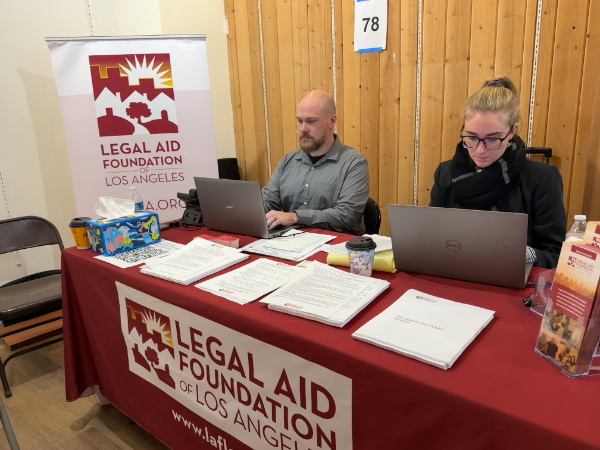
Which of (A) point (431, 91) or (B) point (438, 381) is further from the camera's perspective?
(A) point (431, 91)

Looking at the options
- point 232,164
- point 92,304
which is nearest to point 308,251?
point 92,304

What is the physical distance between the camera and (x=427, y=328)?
3.08 ft

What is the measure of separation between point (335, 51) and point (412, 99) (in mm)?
693

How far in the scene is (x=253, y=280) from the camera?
1.30 metres

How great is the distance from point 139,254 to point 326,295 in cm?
86

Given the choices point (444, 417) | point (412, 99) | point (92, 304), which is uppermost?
point (412, 99)

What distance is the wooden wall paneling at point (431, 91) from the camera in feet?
8.24

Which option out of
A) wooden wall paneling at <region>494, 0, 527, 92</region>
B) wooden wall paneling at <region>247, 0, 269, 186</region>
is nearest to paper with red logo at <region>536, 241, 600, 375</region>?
wooden wall paneling at <region>494, 0, 527, 92</region>

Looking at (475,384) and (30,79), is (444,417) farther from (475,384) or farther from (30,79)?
(30,79)

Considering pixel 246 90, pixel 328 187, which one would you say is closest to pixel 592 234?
pixel 328 187

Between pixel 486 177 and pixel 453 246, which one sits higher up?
pixel 486 177

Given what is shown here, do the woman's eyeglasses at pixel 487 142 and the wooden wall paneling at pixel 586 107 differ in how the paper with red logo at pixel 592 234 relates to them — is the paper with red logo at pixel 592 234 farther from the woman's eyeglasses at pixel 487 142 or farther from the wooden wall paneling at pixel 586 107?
the wooden wall paneling at pixel 586 107

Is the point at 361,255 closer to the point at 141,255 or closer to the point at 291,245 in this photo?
the point at 291,245

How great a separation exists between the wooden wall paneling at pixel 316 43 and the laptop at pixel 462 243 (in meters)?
2.14
